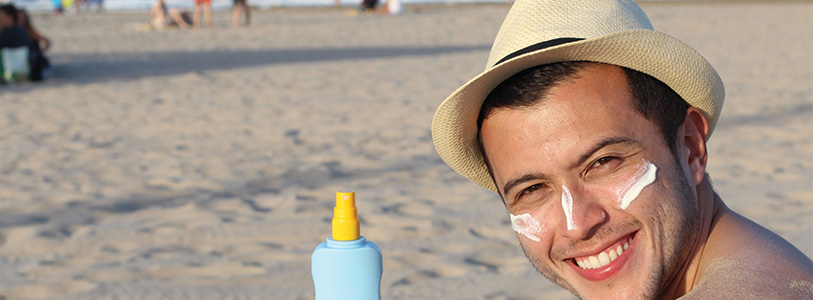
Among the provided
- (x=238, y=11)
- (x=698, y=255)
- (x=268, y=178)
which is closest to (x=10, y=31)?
(x=268, y=178)

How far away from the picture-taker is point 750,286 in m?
1.68

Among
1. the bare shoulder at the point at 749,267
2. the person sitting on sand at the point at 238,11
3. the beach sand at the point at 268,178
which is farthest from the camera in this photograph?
the person sitting on sand at the point at 238,11

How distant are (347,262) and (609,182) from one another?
0.65m

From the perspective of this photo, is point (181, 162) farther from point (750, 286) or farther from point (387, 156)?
point (750, 286)

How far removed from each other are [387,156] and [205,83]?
5.65 metres

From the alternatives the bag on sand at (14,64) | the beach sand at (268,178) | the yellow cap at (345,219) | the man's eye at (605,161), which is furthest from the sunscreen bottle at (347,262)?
the bag on sand at (14,64)

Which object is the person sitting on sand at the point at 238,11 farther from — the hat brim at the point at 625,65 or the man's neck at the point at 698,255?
the man's neck at the point at 698,255

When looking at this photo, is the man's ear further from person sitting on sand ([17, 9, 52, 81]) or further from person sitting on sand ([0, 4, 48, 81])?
person sitting on sand ([17, 9, 52, 81])

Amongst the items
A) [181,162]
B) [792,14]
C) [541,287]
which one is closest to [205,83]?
[181,162]

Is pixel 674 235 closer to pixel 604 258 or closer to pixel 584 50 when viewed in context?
pixel 604 258

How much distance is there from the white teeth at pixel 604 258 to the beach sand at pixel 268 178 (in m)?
1.88

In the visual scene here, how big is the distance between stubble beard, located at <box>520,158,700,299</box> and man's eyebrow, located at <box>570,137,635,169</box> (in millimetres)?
143

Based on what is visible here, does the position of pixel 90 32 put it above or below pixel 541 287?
below

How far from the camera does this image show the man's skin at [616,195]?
6.38 feet
